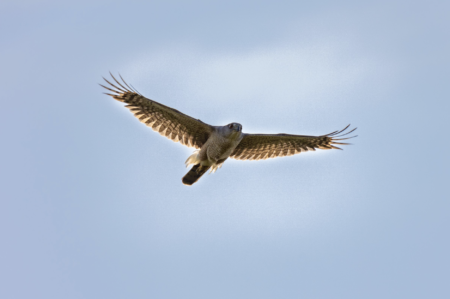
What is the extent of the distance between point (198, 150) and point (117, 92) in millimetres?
2540

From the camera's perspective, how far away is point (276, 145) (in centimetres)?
1788

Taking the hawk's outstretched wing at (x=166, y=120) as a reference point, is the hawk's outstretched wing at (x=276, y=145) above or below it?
above

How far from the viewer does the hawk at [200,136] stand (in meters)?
Answer: 16.3

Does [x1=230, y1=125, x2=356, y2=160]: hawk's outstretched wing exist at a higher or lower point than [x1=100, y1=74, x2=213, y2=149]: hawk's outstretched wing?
higher

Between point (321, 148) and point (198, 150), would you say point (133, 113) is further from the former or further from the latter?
point (321, 148)

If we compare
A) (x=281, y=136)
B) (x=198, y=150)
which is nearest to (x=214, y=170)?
(x=198, y=150)

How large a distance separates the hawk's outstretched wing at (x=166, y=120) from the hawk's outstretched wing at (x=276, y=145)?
1255 mm

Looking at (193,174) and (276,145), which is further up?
(276,145)

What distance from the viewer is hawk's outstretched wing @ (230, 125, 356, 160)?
17375 mm

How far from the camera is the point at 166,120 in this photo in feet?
54.6

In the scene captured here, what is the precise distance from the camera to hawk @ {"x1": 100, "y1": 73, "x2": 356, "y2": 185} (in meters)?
16.3

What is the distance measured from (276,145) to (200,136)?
2280 mm

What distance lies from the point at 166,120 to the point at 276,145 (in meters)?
3.22

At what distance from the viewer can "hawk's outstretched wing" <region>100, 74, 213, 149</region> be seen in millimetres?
16219
